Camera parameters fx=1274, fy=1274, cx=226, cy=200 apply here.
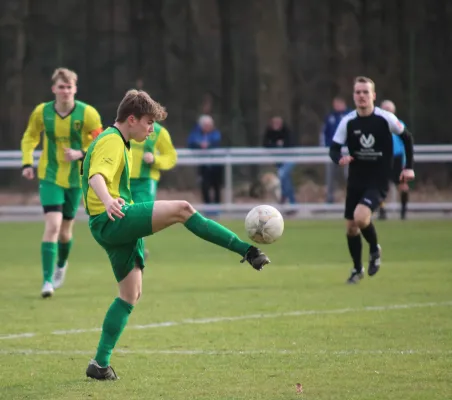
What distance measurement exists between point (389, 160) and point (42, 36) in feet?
54.0

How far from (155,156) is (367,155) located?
2.56m

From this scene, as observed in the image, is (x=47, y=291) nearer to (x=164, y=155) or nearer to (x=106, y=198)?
(x=164, y=155)

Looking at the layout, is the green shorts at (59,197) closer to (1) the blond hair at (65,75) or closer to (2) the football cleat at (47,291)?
(2) the football cleat at (47,291)

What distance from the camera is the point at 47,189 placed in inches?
525

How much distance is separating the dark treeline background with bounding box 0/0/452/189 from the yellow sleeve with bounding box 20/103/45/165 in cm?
1464

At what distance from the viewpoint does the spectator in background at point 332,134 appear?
80.2 feet

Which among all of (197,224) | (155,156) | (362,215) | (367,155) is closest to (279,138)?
(155,156)

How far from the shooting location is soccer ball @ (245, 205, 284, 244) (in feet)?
27.6

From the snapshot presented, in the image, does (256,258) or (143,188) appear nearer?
(256,258)

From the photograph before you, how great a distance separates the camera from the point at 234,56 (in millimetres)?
28656

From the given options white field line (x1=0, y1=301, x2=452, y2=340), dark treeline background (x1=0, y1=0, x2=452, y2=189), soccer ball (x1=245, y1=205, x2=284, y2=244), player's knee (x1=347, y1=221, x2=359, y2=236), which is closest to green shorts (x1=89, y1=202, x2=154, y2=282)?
soccer ball (x1=245, y1=205, x2=284, y2=244)

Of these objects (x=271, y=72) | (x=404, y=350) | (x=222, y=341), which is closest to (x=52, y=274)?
(x=222, y=341)

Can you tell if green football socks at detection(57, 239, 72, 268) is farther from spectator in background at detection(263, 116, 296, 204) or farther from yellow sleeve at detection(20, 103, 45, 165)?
spectator in background at detection(263, 116, 296, 204)

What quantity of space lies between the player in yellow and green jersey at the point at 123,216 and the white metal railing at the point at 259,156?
16.3 meters
